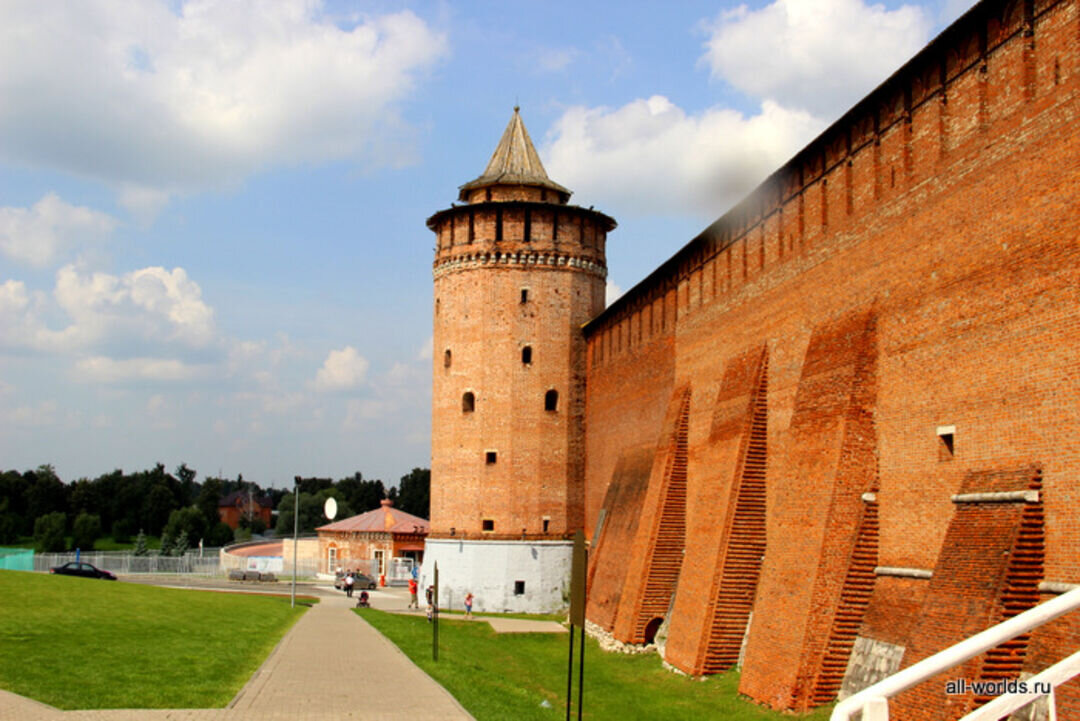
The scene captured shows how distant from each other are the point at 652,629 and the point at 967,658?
57.1ft

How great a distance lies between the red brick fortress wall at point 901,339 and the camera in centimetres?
1062

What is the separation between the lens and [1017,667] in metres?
9.68

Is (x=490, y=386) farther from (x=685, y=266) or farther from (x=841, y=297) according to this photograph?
(x=841, y=297)

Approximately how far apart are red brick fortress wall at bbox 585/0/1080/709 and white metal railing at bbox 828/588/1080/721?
523 centimetres

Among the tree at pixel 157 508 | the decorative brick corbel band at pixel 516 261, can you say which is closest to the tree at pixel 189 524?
the tree at pixel 157 508

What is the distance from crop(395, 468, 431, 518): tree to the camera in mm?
107000

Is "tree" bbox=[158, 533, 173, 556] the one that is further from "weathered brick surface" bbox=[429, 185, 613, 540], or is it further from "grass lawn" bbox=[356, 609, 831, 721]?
"grass lawn" bbox=[356, 609, 831, 721]

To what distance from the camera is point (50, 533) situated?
75.6 metres

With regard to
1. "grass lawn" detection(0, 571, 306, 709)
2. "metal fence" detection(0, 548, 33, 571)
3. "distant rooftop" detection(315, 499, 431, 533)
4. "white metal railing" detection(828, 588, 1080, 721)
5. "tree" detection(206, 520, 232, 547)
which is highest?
"white metal railing" detection(828, 588, 1080, 721)

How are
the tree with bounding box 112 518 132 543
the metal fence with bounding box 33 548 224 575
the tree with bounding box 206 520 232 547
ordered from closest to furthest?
the metal fence with bounding box 33 548 224 575, the tree with bounding box 206 520 232 547, the tree with bounding box 112 518 132 543

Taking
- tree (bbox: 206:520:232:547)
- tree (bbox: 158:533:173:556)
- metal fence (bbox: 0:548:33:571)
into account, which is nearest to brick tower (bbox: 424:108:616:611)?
metal fence (bbox: 0:548:33:571)

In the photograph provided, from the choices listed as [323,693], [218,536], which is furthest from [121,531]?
[323,693]

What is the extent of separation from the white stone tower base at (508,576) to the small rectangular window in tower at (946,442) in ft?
61.7

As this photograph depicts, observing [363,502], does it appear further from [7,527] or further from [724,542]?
[724,542]
